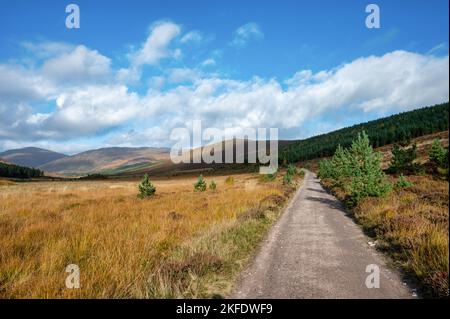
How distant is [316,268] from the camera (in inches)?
262

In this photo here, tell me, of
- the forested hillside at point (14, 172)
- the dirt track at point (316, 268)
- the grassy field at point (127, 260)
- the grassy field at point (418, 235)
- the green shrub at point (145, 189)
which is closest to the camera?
the grassy field at point (127, 260)

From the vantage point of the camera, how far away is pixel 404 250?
7.23 m

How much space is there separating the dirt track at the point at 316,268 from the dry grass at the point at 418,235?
406mm

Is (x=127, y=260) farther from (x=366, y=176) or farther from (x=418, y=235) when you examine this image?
(x=366, y=176)

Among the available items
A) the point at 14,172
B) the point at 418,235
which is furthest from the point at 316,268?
the point at 14,172

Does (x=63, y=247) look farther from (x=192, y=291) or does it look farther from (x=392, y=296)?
(x=392, y=296)

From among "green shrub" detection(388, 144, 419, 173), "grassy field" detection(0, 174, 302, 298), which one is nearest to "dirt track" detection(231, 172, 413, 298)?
"grassy field" detection(0, 174, 302, 298)

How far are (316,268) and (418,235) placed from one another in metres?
3.37

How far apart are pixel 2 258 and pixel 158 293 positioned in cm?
410

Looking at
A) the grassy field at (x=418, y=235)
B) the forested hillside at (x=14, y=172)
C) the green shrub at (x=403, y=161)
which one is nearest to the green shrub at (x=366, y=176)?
the grassy field at (x=418, y=235)

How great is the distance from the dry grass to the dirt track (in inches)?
16.0

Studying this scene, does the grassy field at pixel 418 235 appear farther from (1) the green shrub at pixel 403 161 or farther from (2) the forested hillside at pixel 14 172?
(2) the forested hillside at pixel 14 172

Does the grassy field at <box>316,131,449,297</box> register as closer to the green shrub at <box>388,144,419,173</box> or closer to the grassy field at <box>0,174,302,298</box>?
the grassy field at <box>0,174,302,298</box>

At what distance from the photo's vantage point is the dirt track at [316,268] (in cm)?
532
